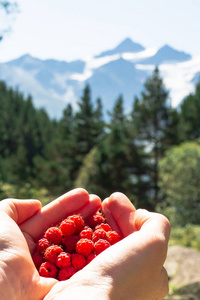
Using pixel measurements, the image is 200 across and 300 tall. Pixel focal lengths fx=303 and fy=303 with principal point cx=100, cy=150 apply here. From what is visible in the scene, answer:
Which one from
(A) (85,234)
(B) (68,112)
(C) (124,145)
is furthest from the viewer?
(B) (68,112)

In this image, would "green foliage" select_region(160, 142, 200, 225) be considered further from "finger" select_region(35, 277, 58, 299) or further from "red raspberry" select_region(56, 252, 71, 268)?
"finger" select_region(35, 277, 58, 299)

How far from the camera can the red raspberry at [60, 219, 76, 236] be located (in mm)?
2312

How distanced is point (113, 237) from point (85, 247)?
0.26m

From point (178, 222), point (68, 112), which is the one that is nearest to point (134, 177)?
point (178, 222)

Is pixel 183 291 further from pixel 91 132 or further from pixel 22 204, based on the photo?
pixel 91 132

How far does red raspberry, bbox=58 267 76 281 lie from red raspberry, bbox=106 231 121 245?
1.19ft

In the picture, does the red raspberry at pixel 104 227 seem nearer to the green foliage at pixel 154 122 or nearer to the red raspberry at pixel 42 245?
the red raspberry at pixel 42 245

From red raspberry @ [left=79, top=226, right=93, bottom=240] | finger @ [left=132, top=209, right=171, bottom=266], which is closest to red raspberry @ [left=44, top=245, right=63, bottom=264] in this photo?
red raspberry @ [left=79, top=226, right=93, bottom=240]

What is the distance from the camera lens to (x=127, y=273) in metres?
1.68

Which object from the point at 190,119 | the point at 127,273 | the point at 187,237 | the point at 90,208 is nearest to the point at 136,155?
the point at 190,119

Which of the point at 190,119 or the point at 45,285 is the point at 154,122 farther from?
the point at 45,285

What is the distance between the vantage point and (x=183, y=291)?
5785 millimetres

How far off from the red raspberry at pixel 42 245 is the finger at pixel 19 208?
0.25 metres

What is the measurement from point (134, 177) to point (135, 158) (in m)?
1.59
